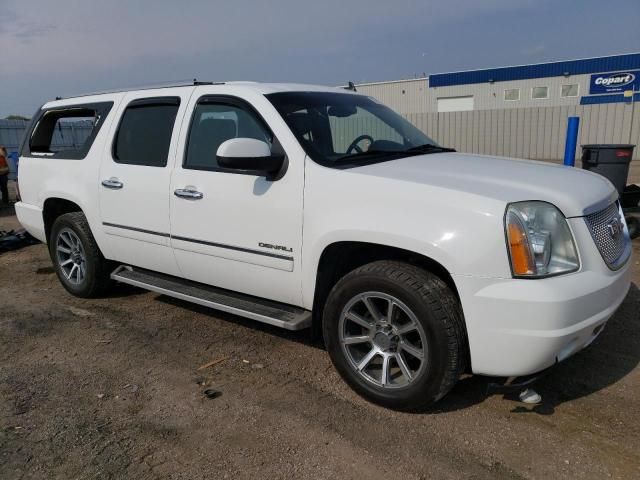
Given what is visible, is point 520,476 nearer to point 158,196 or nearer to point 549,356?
point 549,356

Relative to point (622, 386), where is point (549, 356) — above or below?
above

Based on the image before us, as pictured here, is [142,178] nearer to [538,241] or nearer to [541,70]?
[538,241]

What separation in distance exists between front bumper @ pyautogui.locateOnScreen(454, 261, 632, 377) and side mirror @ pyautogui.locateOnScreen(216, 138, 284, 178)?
1375 mm

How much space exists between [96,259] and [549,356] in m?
4.04

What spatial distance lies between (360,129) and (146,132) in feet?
5.74

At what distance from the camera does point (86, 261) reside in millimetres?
5250

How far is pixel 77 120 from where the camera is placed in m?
5.82

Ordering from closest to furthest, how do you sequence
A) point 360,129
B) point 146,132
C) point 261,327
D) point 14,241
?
point 360,129 → point 146,132 → point 261,327 → point 14,241

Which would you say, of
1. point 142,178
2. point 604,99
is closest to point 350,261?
point 142,178

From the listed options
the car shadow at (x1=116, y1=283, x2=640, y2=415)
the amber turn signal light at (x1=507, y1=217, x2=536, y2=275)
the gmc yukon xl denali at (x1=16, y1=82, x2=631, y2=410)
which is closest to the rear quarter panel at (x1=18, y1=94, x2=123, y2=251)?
the gmc yukon xl denali at (x1=16, y1=82, x2=631, y2=410)

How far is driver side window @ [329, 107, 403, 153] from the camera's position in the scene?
13.0 ft

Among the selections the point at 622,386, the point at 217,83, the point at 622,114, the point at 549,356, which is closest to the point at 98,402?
the point at 217,83

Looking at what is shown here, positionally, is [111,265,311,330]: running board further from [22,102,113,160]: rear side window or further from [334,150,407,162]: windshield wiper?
[22,102,113,160]: rear side window

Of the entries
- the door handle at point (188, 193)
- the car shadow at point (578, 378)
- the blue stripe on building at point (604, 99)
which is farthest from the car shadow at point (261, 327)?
the blue stripe on building at point (604, 99)
